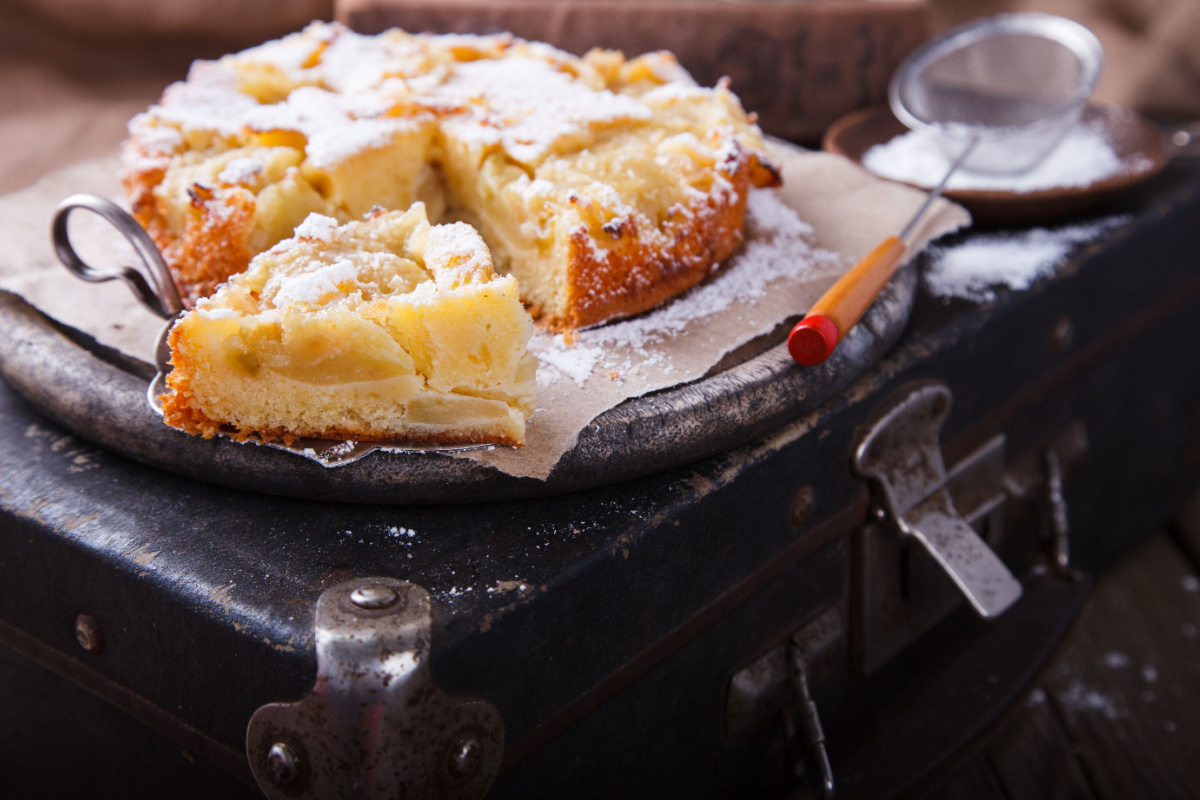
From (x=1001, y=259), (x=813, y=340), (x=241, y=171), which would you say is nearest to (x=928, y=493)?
(x=813, y=340)

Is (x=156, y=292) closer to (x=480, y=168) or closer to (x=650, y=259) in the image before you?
(x=480, y=168)

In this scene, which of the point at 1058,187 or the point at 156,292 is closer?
the point at 156,292

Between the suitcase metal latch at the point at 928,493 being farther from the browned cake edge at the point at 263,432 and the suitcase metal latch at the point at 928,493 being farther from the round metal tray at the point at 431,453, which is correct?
the browned cake edge at the point at 263,432

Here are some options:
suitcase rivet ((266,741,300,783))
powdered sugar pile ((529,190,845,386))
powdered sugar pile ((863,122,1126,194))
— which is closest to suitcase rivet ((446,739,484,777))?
suitcase rivet ((266,741,300,783))

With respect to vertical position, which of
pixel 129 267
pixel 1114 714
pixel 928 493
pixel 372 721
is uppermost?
pixel 129 267

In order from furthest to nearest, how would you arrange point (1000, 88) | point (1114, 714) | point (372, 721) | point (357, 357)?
point (1000, 88) → point (1114, 714) → point (357, 357) → point (372, 721)

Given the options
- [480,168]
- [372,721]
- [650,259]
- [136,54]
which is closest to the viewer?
[372,721]

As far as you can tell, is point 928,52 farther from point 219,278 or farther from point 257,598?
point 257,598
